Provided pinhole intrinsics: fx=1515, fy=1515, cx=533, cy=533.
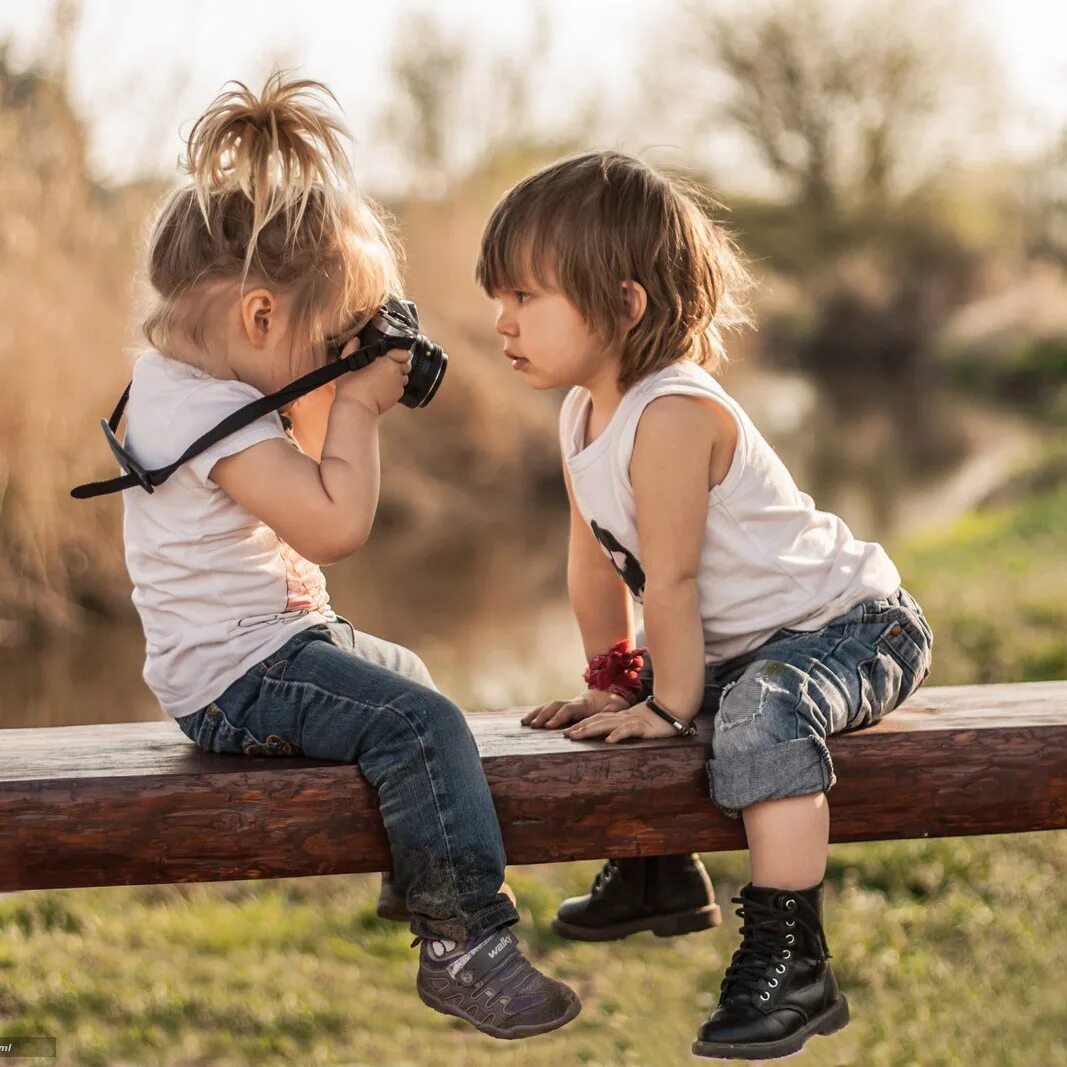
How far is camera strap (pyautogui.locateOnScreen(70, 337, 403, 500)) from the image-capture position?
2123mm

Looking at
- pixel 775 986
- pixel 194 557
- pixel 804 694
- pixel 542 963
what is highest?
pixel 194 557

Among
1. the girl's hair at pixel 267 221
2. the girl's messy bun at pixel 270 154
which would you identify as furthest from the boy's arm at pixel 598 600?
the girl's messy bun at pixel 270 154

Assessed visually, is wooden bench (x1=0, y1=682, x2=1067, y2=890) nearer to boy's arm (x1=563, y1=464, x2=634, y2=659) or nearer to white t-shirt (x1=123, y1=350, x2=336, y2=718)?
white t-shirt (x1=123, y1=350, x2=336, y2=718)

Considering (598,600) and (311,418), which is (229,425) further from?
(598,600)

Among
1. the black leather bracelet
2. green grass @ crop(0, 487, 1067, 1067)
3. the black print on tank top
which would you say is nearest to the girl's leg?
the black leather bracelet

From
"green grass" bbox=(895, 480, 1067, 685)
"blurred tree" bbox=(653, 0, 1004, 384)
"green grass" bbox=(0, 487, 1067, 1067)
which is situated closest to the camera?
"green grass" bbox=(0, 487, 1067, 1067)

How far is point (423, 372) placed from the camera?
2.32 metres

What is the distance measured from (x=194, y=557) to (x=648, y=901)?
1.04m

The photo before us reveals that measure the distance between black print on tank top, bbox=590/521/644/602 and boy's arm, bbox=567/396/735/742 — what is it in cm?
14

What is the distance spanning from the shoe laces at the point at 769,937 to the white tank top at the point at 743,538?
427 mm

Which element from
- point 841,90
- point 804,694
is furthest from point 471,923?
point 841,90

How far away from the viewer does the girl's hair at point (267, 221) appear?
86.6 inches

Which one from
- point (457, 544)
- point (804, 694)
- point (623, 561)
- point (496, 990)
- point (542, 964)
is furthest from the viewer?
point (457, 544)

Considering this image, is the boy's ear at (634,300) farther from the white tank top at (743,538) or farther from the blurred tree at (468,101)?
the blurred tree at (468,101)
